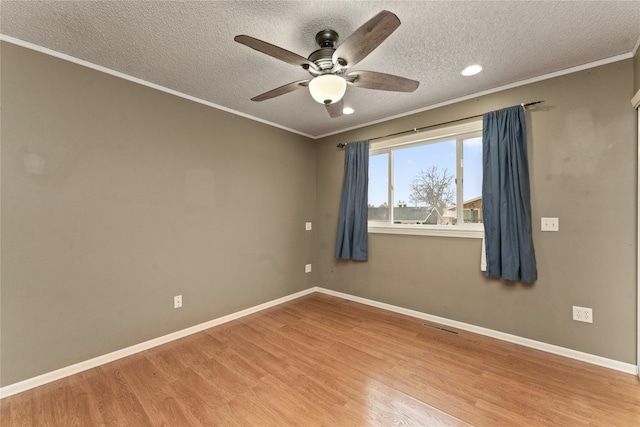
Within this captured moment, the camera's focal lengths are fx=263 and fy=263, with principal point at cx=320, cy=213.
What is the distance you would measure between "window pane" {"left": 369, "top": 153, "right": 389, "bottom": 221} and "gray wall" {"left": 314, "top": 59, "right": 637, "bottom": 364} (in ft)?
2.90

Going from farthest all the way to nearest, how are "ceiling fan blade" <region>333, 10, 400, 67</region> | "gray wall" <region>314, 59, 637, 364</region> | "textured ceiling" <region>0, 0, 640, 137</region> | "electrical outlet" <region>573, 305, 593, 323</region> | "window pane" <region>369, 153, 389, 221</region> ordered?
"window pane" <region>369, 153, 389, 221</region> < "electrical outlet" <region>573, 305, 593, 323</region> < "gray wall" <region>314, 59, 637, 364</region> < "textured ceiling" <region>0, 0, 640, 137</region> < "ceiling fan blade" <region>333, 10, 400, 67</region>

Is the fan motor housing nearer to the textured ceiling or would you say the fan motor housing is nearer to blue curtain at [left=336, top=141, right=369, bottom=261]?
the textured ceiling

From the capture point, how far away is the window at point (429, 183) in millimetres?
2938

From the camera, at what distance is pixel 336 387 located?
1.95m

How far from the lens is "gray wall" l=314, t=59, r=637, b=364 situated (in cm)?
214

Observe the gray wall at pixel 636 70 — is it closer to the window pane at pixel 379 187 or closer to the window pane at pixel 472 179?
the window pane at pixel 472 179

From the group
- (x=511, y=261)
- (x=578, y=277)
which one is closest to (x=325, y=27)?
(x=511, y=261)

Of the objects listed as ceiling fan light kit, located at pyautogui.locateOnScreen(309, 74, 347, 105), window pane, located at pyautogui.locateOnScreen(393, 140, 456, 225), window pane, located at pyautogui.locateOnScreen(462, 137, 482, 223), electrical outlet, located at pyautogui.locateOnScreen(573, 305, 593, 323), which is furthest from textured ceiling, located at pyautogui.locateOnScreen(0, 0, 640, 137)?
electrical outlet, located at pyautogui.locateOnScreen(573, 305, 593, 323)

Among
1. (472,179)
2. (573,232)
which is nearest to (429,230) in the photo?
(472,179)

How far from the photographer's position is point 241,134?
11.0ft

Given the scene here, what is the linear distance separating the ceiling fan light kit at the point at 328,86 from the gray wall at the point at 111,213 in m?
1.77

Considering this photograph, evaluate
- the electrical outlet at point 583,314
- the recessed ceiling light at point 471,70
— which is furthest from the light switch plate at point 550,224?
the recessed ceiling light at point 471,70

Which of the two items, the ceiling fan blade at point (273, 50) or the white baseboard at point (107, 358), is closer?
the ceiling fan blade at point (273, 50)

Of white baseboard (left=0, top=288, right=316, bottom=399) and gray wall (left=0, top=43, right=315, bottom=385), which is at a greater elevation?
gray wall (left=0, top=43, right=315, bottom=385)
